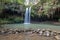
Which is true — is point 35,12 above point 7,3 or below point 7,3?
below

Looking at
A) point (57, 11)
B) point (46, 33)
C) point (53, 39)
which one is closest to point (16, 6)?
point (57, 11)

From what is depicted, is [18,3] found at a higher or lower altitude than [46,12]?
higher

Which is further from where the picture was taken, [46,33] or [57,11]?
[57,11]

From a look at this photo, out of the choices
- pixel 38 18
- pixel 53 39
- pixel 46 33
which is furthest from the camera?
pixel 38 18

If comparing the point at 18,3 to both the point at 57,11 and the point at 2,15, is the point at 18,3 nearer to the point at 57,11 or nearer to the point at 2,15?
the point at 2,15

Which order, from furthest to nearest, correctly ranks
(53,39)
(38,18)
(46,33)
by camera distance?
(38,18), (46,33), (53,39)

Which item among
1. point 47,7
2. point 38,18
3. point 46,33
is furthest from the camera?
point 38,18

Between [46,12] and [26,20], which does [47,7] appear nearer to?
[46,12]

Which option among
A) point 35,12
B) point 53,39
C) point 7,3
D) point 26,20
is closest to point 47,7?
point 35,12

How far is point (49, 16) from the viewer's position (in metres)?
Answer: 17.8

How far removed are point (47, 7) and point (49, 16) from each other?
1228 millimetres

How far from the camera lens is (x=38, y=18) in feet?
60.2

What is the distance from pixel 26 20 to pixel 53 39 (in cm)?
978

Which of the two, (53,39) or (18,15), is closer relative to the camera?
(53,39)
